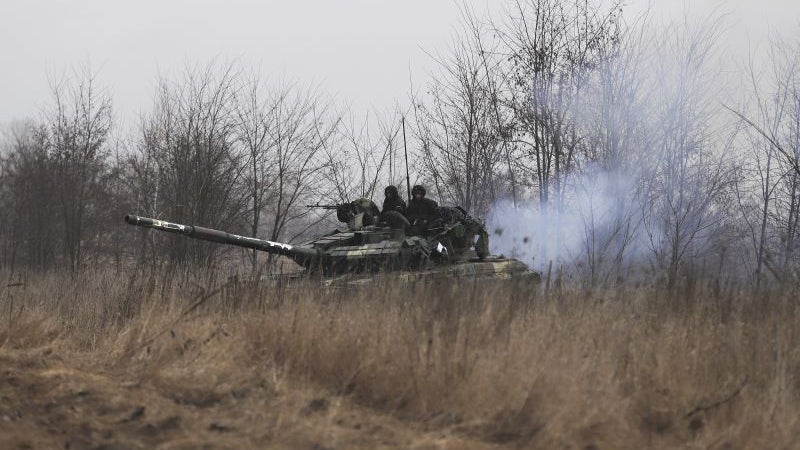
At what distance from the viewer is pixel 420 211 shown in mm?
10711

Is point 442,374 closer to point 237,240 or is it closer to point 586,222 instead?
point 237,240

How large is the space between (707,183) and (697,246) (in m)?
1.75

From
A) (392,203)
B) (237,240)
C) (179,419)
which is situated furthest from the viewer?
(392,203)

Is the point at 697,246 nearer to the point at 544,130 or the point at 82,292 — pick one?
the point at 544,130

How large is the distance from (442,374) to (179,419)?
1578mm

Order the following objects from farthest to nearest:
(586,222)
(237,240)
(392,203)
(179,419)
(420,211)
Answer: (586,222), (392,203), (420,211), (237,240), (179,419)

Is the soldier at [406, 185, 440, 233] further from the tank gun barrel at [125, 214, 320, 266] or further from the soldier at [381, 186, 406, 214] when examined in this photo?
the tank gun barrel at [125, 214, 320, 266]

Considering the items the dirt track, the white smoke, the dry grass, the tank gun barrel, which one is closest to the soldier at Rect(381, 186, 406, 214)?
the tank gun barrel

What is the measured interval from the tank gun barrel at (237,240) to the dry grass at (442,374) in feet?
9.11

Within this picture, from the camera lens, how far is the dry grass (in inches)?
165

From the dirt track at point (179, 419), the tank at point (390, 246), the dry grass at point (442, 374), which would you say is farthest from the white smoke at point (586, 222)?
the dirt track at point (179, 419)

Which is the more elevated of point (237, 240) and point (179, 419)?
point (237, 240)

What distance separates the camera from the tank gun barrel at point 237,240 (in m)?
9.25

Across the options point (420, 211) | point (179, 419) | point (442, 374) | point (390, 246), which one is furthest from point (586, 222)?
point (179, 419)
